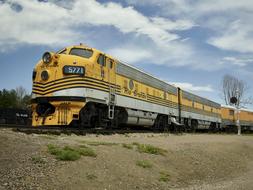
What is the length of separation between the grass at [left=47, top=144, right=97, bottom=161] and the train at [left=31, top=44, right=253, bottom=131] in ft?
20.3

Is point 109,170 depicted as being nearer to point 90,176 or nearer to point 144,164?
point 90,176

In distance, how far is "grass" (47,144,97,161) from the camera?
8.48m

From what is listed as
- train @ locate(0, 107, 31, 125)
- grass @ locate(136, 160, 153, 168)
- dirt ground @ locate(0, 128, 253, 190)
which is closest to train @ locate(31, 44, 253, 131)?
dirt ground @ locate(0, 128, 253, 190)

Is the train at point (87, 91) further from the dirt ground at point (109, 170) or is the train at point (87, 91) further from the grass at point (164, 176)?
the grass at point (164, 176)

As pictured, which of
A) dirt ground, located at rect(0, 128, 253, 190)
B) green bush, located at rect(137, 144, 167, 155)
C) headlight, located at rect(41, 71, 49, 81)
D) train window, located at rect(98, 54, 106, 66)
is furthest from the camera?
train window, located at rect(98, 54, 106, 66)

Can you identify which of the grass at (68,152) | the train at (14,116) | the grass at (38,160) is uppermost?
the train at (14,116)

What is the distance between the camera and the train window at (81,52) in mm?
17078

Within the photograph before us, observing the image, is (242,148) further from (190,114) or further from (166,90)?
(190,114)

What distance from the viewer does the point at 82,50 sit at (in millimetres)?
17312

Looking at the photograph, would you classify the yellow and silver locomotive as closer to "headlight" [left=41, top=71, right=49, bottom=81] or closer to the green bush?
"headlight" [left=41, top=71, right=49, bottom=81]

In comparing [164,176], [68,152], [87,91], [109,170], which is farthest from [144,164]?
[87,91]

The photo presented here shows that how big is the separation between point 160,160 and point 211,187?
2.23 meters

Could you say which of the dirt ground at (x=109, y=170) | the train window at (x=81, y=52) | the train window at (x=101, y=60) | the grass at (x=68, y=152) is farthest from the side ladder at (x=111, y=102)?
the grass at (x=68, y=152)

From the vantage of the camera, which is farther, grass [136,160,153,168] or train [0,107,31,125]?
train [0,107,31,125]
